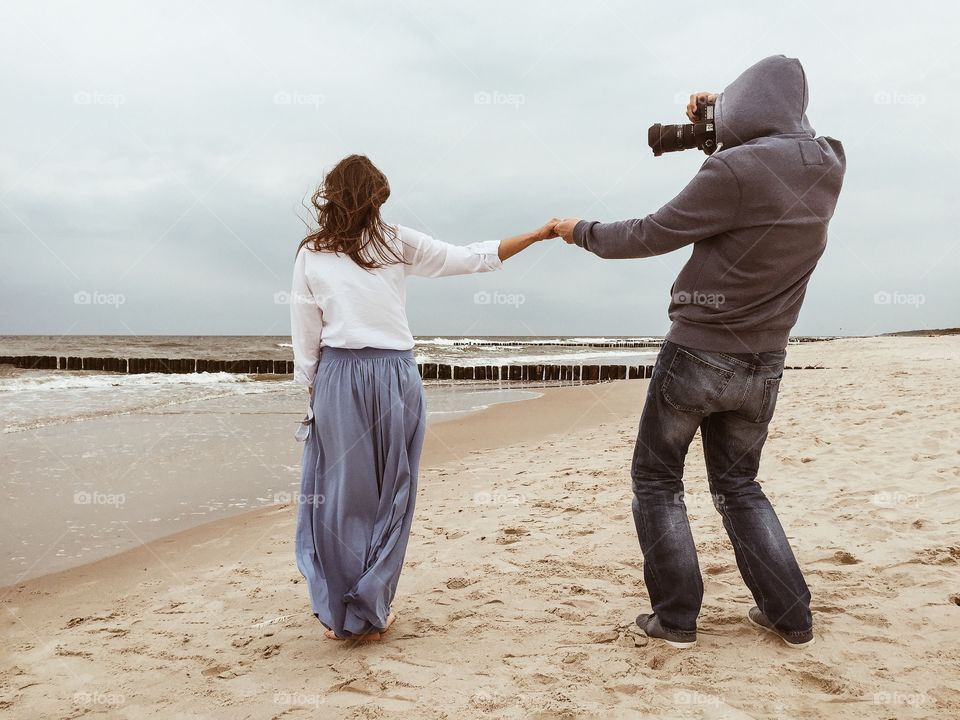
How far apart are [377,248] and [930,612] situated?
277 cm

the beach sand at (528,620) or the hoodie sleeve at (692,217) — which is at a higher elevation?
the hoodie sleeve at (692,217)

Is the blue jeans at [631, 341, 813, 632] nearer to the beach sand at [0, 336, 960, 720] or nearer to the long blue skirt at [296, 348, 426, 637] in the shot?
the beach sand at [0, 336, 960, 720]

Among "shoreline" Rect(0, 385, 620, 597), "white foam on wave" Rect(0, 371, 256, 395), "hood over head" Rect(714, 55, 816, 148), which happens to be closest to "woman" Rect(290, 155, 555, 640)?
"hood over head" Rect(714, 55, 816, 148)

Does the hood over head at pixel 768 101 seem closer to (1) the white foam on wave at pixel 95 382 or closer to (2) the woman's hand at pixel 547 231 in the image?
(2) the woman's hand at pixel 547 231

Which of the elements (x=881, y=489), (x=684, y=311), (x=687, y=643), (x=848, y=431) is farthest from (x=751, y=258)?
(x=848, y=431)

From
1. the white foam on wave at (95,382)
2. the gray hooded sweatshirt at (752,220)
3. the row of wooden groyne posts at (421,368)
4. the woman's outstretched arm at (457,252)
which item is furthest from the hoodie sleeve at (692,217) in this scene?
the row of wooden groyne posts at (421,368)

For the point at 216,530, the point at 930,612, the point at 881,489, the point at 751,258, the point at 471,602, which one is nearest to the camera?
the point at 751,258

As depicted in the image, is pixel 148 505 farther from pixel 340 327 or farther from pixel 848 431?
pixel 848 431

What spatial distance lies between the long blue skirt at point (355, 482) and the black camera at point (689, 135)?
55.6 inches

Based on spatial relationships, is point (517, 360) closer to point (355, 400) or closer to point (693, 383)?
point (355, 400)

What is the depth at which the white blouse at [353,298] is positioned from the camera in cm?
281

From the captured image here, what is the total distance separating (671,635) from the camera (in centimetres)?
260

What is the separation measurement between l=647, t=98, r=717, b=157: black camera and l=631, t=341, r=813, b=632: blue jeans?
0.79 metres

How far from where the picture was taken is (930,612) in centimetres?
277
